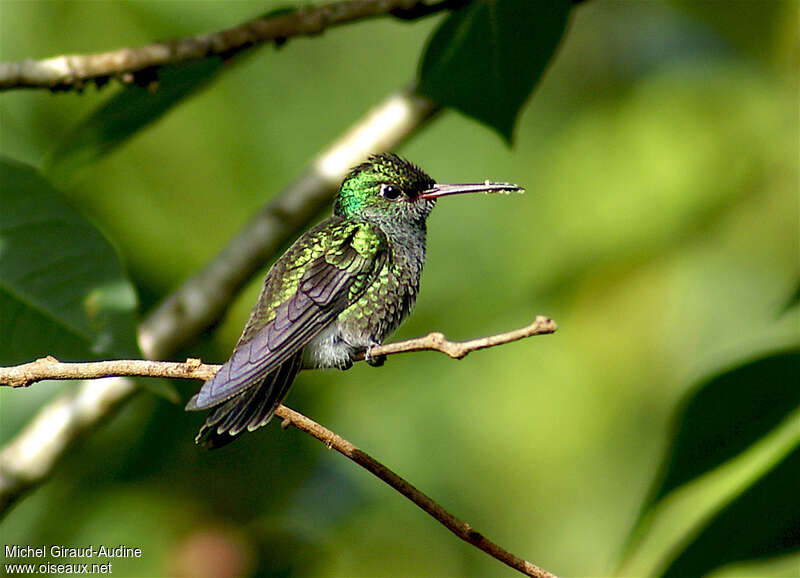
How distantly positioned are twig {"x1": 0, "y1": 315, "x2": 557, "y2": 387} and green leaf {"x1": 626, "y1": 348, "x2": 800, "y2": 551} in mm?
694

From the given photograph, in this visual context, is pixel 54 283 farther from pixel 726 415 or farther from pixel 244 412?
pixel 726 415

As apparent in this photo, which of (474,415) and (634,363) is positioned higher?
(634,363)

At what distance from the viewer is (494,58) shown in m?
1.85

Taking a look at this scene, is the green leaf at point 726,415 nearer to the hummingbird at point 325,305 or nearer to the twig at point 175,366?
the hummingbird at point 325,305

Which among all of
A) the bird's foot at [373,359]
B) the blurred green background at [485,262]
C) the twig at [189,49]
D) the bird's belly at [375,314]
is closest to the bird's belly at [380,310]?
the bird's belly at [375,314]

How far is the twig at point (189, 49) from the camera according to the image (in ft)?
6.15

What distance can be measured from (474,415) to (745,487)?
7.25 feet

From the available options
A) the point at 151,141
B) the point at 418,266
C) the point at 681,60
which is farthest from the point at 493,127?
the point at 681,60

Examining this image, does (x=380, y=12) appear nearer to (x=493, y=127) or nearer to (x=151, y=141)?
(x=493, y=127)

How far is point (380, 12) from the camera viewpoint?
1.99 m

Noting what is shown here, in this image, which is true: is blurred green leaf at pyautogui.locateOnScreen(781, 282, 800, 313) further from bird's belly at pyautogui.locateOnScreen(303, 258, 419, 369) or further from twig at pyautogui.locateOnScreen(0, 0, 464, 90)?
twig at pyautogui.locateOnScreen(0, 0, 464, 90)

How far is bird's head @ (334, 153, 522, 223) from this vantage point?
64.9 inches

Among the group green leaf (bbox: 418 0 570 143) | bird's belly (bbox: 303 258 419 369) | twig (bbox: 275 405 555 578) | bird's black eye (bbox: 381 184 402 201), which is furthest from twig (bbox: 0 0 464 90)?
twig (bbox: 275 405 555 578)

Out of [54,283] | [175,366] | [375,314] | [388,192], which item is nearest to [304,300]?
[375,314]
